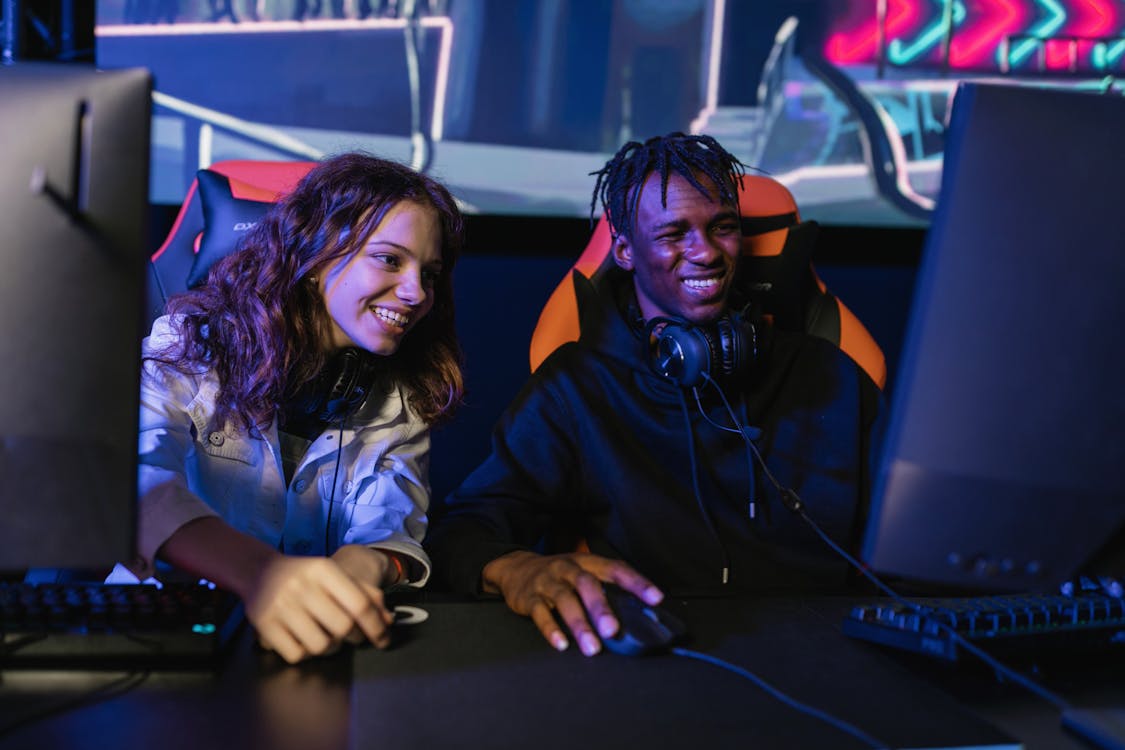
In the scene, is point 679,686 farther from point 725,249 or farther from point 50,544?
point 725,249

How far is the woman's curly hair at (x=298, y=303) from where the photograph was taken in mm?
1288

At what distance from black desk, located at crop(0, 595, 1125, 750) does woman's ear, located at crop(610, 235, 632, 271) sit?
891mm

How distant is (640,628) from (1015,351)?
386 mm

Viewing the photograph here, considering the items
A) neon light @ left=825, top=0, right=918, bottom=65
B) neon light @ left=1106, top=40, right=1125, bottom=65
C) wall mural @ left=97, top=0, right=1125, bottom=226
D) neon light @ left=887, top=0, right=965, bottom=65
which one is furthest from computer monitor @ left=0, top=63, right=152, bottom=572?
neon light @ left=1106, top=40, right=1125, bottom=65

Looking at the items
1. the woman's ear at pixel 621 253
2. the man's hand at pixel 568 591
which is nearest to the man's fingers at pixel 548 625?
the man's hand at pixel 568 591

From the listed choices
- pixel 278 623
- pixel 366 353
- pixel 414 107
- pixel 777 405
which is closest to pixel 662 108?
pixel 414 107

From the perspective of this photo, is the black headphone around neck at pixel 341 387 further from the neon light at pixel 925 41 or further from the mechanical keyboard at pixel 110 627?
the neon light at pixel 925 41

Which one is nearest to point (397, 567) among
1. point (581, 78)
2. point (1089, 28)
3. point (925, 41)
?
point (581, 78)

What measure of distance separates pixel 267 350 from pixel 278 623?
58cm

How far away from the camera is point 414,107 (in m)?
2.43

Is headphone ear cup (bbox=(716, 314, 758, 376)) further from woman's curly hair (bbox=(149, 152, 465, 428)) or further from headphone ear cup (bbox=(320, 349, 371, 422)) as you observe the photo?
headphone ear cup (bbox=(320, 349, 371, 422))

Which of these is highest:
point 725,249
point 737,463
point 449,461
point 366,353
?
point 725,249

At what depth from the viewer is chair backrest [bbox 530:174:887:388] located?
1598 mm

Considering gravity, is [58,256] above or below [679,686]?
above
